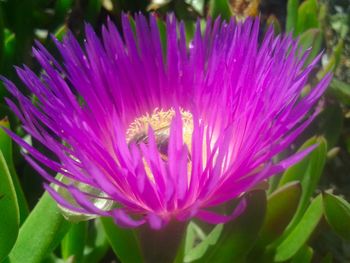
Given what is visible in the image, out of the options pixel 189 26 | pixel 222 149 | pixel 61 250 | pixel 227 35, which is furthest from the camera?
pixel 189 26

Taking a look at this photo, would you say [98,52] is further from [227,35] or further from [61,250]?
[61,250]

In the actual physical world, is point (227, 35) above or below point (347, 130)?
above

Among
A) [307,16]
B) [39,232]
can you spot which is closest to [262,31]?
[307,16]

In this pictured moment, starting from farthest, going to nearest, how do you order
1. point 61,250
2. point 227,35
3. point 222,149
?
point 61,250
point 227,35
point 222,149

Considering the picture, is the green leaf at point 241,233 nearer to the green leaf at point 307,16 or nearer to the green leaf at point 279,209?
the green leaf at point 279,209

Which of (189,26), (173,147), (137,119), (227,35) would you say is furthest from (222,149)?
(189,26)

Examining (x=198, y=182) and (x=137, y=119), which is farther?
(x=137, y=119)
